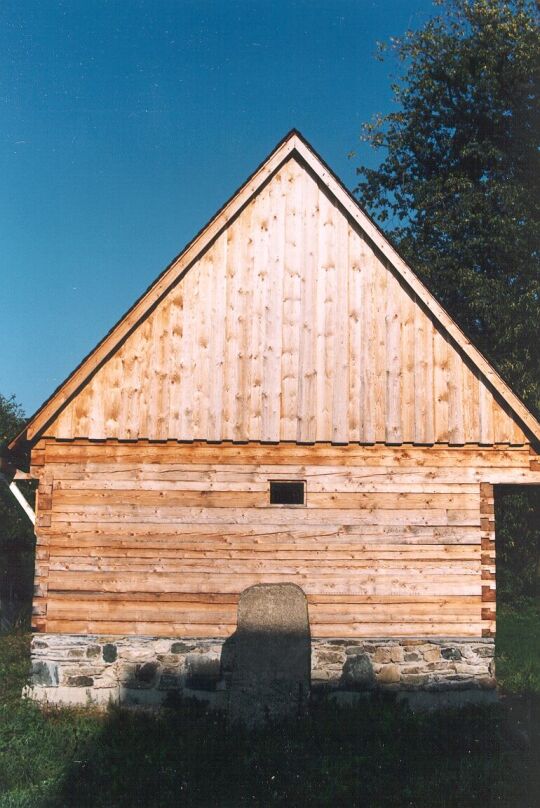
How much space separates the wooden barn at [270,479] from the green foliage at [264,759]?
0.70 m

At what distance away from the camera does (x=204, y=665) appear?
1077cm

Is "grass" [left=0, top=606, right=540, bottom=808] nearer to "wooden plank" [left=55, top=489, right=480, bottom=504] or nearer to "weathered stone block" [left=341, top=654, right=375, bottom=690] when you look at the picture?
"weathered stone block" [left=341, top=654, right=375, bottom=690]

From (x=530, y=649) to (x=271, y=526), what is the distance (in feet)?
28.3

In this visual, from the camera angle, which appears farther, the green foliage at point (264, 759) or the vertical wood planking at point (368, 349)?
the vertical wood planking at point (368, 349)

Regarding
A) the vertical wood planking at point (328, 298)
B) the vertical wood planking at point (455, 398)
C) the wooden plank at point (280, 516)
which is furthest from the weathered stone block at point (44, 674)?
the vertical wood planking at point (455, 398)

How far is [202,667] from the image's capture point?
1077 centimetres

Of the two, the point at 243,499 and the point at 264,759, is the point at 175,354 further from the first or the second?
the point at 264,759

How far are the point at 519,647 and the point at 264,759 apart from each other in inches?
396

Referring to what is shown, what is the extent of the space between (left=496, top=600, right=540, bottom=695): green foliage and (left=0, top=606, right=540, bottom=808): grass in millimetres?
2302

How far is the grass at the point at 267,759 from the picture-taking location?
25.1ft

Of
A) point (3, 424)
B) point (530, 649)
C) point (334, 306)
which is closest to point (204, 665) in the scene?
point (334, 306)

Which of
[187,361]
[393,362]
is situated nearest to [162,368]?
[187,361]

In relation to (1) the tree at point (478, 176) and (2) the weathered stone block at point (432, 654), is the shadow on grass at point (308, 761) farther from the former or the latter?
(1) the tree at point (478, 176)

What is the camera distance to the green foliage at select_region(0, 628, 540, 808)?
765 centimetres
